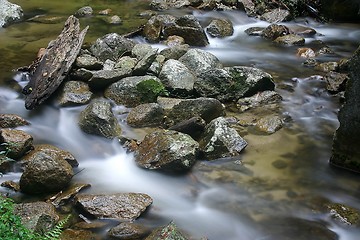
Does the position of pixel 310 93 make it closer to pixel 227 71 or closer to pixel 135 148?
pixel 227 71

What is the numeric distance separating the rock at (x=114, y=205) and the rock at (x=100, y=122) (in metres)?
1.53

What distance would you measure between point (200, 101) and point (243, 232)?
2.51m

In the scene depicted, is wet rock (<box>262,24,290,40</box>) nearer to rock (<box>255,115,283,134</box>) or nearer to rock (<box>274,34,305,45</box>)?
rock (<box>274,34,305,45</box>)

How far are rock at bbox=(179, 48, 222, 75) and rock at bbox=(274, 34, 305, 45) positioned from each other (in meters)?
2.99

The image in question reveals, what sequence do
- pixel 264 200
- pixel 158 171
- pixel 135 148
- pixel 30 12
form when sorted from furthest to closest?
pixel 30 12 < pixel 135 148 < pixel 158 171 < pixel 264 200

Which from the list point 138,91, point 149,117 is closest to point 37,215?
point 149,117

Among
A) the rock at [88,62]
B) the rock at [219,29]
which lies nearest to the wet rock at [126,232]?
the rock at [88,62]

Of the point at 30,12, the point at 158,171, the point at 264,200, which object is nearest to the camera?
the point at 264,200

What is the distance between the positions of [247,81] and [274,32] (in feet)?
13.0

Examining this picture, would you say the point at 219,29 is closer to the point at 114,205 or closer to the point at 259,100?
the point at 259,100

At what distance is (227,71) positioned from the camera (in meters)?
7.39

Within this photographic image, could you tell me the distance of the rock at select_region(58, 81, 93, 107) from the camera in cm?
706

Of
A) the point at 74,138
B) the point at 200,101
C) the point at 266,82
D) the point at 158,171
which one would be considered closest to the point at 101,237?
the point at 158,171

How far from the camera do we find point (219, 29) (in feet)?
36.2
